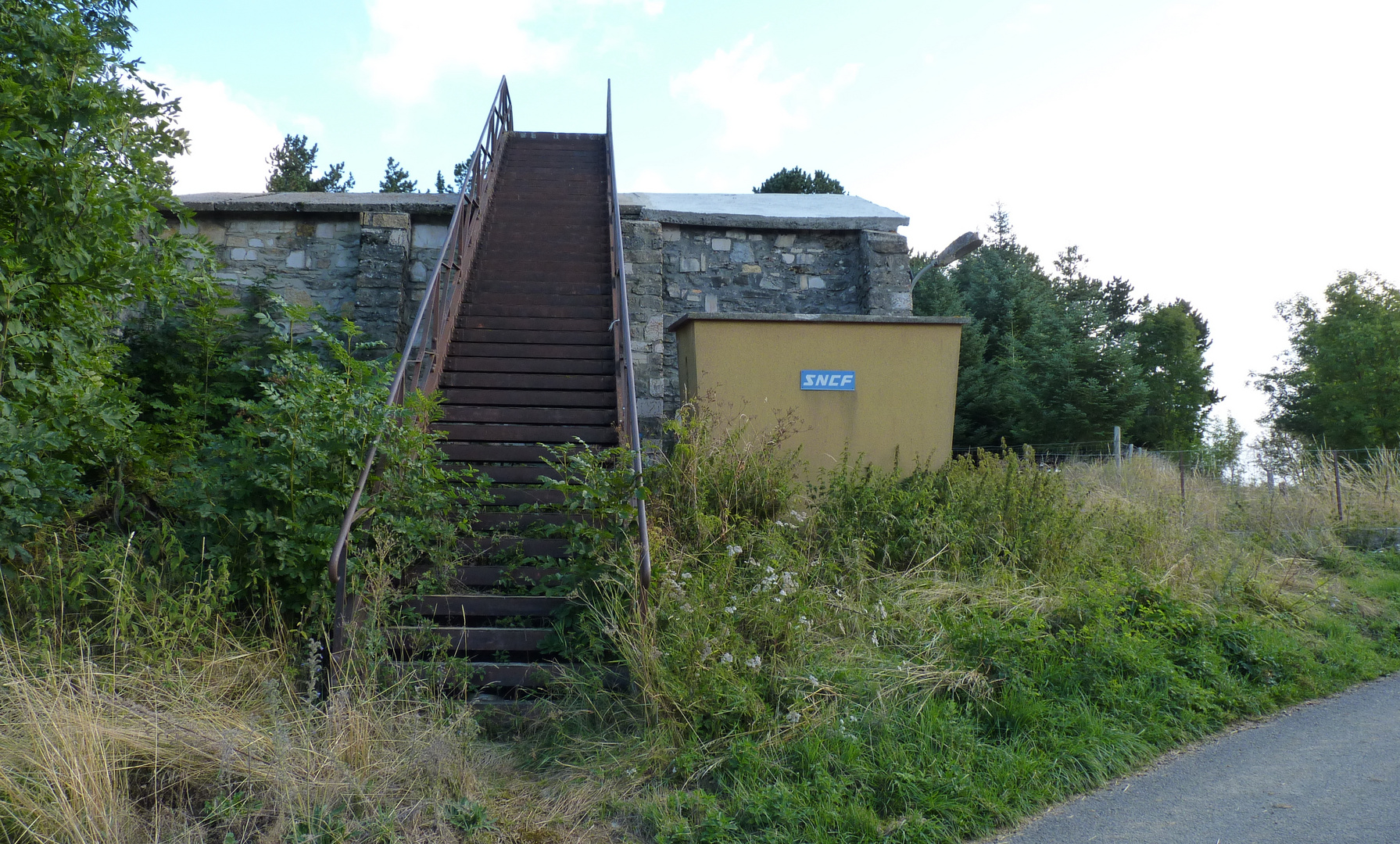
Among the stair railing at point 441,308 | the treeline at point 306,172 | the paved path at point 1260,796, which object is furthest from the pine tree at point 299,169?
the paved path at point 1260,796

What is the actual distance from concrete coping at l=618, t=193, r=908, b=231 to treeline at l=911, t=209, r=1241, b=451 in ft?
26.4

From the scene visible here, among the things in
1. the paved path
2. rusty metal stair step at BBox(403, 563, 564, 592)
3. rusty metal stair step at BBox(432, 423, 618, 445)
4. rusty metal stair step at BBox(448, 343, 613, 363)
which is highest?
rusty metal stair step at BBox(448, 343, 613, 363)

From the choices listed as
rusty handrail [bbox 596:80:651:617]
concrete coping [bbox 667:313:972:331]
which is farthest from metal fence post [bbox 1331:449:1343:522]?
rusty handrail [bbox 596:80:651:617]

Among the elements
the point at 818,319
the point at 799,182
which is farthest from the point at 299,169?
the point at 818,319

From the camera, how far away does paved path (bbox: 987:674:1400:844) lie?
3402mm

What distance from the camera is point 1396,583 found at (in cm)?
740

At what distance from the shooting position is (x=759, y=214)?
437 inches

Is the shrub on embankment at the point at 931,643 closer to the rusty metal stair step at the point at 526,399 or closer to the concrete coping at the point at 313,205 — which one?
the rusty metal stair step at the point at 526,399

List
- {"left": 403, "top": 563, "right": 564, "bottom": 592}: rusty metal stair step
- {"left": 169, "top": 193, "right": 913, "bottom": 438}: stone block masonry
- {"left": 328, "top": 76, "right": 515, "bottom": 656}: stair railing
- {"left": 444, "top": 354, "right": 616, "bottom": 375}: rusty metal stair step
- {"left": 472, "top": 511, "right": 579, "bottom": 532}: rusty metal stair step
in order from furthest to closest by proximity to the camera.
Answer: {"left": 169, "top": 193, "right": 913, "bottom": 438}: stone block masonry, {"left": 444, "top": 354, "right": 616, "bottom": 375}: rusty metal stair step, {"left": 472, "top": 511, "right": 579, "bottom": 532}: rusty metal stair step, {"left": 403, "top": 563, "right": 564, "bottom": 592}: rusty metal stair step, {"left": 328, "top": 76, "right": 515, "bottom": 656}: stair railing

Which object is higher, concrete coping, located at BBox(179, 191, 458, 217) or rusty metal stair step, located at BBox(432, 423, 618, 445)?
concrete coping, located at BBox(179, 191, 458, 217)

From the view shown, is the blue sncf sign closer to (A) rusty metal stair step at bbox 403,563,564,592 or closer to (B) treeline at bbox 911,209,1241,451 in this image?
(A) rusty metal stair step at bbox 403,563,564,592

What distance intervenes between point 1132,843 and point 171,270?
5767 millimetres

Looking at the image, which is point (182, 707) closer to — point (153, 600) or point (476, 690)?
point (153, 600)

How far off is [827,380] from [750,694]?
4429 mm
